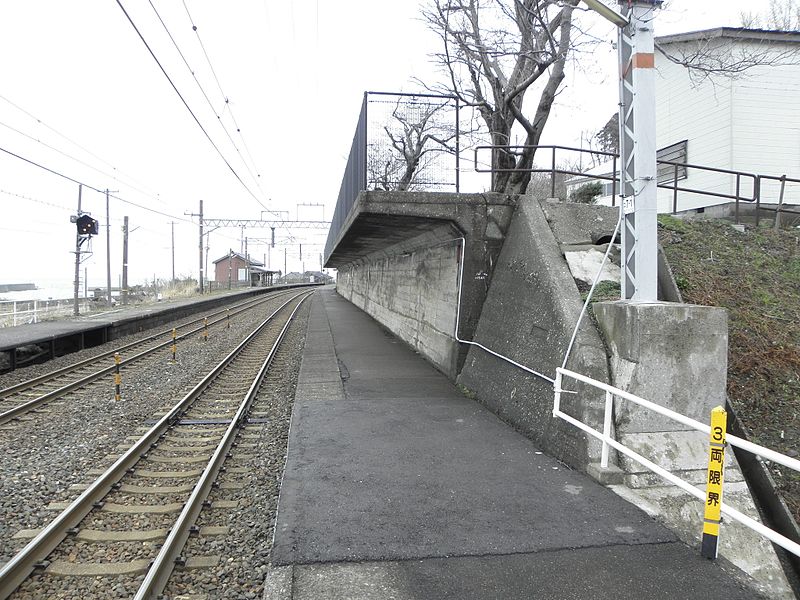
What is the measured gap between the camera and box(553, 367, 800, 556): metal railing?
287 centimetres

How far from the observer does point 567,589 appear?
3.12 metres

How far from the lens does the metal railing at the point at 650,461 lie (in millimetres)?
2873

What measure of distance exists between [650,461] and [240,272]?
8889 centimetres

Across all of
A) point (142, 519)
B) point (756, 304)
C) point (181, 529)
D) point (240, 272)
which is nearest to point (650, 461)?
point (181, 529)

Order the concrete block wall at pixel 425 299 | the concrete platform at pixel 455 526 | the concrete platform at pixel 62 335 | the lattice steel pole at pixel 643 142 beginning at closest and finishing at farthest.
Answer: the concrete platform at pixel 455 526 < the lattice steel pole at pixel 643 142 < the concrete block wall at pixel 425 299 < the concrete platform at pixel 62 335

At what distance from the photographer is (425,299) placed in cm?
1219

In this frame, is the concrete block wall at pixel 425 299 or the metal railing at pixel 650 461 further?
the concrete block wall at pixel 425 299

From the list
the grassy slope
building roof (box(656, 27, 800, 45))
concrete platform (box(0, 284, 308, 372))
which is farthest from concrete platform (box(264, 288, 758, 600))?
building roof (box(656, 27, 800, 45))

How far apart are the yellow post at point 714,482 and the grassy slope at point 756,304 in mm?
2164

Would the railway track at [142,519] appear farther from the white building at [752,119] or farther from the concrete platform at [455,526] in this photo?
the white building at [752,119]

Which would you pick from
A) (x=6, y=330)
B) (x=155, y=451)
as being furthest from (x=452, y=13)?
(x=6, y=330)

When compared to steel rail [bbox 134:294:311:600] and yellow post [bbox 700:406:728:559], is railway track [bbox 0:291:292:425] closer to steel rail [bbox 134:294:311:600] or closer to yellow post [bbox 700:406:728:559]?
steel rail [bbox 134:294:311:600]

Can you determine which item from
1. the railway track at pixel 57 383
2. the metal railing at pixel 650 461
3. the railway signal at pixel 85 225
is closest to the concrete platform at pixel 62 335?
the railway track at pixel 57 383

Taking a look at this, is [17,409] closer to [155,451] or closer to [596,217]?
[155,451]
